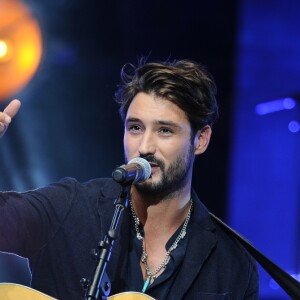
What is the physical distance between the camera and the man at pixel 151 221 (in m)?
2.97

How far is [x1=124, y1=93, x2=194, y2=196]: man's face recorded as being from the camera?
3.02 meters

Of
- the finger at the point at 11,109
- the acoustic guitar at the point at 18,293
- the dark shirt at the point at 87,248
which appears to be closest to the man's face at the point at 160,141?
the dark shirt at the point at 87,248

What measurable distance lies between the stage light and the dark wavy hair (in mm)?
1539

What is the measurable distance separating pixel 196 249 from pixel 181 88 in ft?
2.67

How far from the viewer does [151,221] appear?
325 cm

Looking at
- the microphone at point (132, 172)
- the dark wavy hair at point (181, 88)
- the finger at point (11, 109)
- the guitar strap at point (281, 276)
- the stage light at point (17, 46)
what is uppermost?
the stage light at point (17, 46)

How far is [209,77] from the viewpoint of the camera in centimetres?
348

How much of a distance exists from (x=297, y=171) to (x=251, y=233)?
630 mm

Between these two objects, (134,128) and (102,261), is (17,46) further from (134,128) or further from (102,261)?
(102,261)

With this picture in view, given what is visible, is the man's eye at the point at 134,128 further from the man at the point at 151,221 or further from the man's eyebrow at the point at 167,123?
the man's eyebrow at the point at 167,123

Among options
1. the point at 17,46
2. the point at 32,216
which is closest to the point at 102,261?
the point at 32,216

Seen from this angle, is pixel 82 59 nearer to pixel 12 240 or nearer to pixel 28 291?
pixel 12 240

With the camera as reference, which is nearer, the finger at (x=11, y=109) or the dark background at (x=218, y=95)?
the finger at (x=11, y=109)

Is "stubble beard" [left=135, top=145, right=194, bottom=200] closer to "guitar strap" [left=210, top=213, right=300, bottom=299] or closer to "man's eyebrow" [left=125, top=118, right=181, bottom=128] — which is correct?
"man's eyebrow" [left=125, top=118, right=181, bottom=128]
